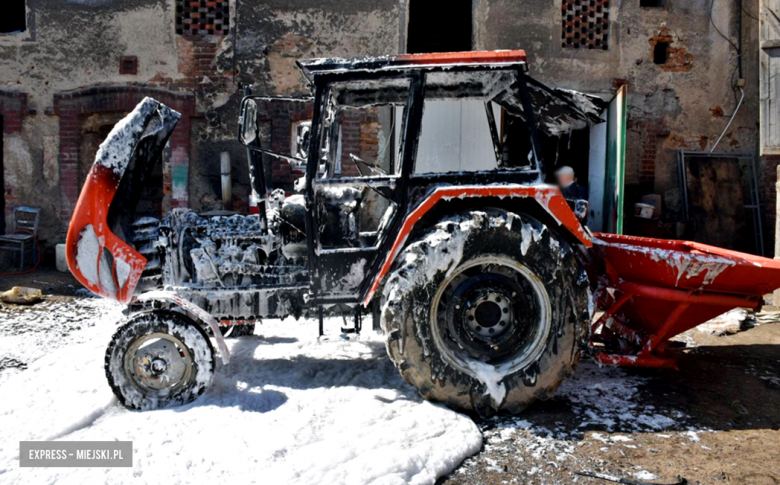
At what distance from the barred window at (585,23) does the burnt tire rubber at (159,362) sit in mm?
7853

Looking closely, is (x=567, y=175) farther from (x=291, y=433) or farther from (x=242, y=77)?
(x=242, y=77)

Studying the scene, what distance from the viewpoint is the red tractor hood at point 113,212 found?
3188mm

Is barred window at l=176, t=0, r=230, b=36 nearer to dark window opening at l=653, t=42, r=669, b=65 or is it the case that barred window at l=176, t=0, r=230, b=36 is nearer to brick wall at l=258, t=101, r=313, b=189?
brick wall at l=258, t=101, r=313, b=189

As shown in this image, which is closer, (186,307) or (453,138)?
(186,307)

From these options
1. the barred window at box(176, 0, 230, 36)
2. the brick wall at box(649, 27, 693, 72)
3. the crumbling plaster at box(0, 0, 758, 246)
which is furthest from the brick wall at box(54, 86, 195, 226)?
the brick wall at box(649, 27, 693, 72)

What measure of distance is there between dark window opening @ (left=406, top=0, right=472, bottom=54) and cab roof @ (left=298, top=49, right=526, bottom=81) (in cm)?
720

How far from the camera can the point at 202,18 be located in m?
8.38

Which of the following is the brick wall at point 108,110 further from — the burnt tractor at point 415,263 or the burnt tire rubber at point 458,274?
the burnt tire rubber at point 458,274

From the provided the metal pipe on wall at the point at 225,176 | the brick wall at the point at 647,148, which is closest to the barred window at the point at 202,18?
the metal pipe on wall at the point at 225,176

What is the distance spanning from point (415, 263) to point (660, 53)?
8131 mm

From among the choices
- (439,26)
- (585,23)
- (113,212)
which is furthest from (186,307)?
(439,26)

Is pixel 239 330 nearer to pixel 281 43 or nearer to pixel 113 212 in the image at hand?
pixel 113 212

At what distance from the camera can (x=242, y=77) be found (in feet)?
27.0

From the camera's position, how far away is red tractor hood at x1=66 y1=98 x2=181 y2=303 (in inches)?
125
